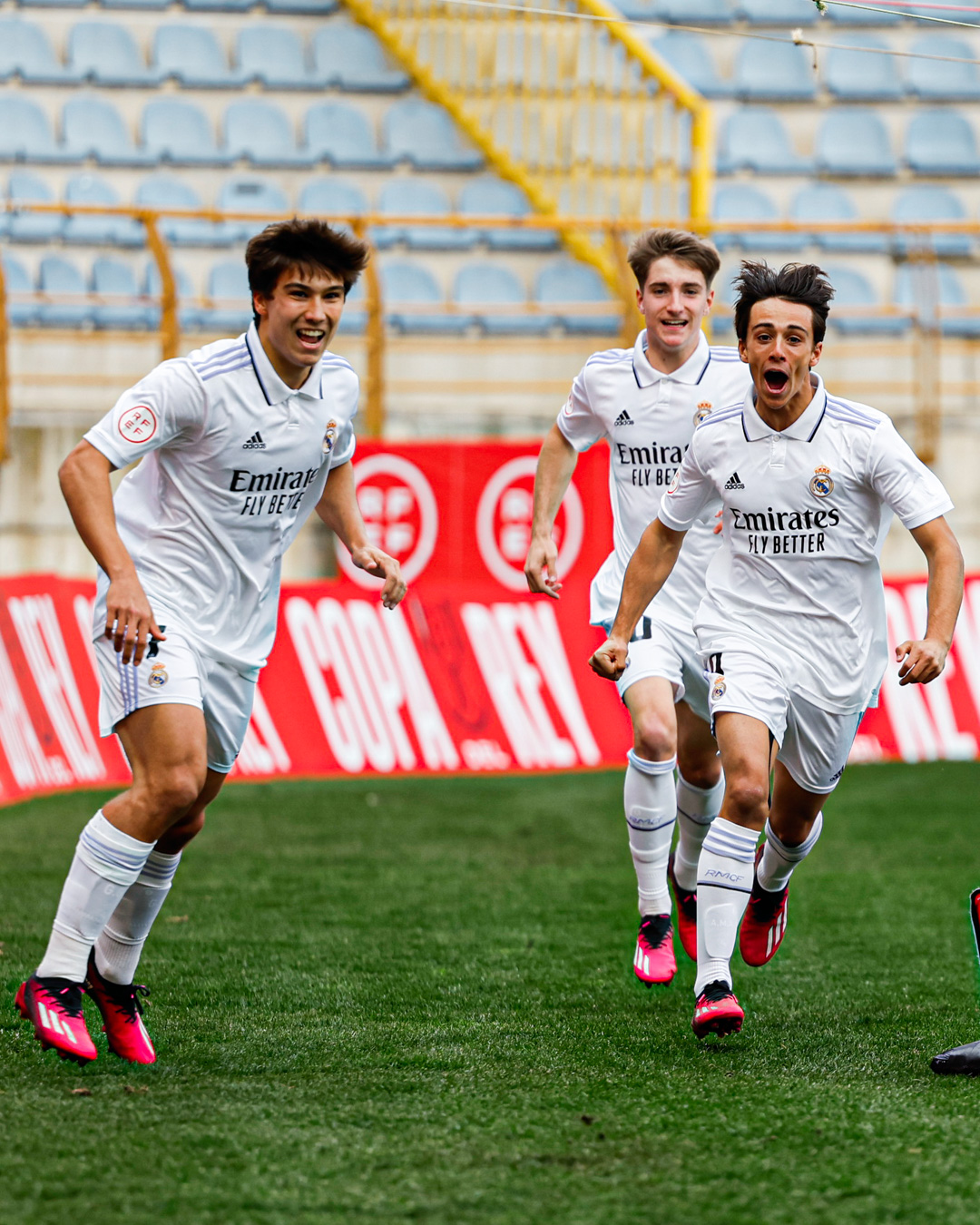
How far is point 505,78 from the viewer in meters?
15.6

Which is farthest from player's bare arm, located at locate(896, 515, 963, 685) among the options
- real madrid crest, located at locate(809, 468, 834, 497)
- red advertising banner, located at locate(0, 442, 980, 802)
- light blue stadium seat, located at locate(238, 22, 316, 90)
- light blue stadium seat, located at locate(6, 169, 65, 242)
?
light blue stadium seat, located at locate(238, 22, 316, 90)

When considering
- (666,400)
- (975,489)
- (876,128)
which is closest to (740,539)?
(666,400)

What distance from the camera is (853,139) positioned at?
1617cm

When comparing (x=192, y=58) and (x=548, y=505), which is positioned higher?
(x=192, y=58)

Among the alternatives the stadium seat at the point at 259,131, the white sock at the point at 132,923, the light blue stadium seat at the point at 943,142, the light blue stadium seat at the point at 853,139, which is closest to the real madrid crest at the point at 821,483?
the white sock at the point at 132,923

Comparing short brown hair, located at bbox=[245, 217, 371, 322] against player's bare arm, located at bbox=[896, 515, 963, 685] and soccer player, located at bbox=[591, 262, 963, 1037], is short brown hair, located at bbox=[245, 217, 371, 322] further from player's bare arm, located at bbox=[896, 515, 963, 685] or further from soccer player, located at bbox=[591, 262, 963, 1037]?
player's bare arm, located at bbox=[896, 515, 963, 685]

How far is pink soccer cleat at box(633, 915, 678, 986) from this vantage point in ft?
17.4

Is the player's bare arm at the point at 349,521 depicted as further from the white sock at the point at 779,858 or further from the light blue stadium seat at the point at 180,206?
the light blue stadium seat at the point at 180,206

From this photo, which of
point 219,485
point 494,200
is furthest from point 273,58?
point 219,485

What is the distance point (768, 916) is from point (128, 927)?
2.08m

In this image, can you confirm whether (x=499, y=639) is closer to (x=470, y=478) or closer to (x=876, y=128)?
(x=470, y=478)

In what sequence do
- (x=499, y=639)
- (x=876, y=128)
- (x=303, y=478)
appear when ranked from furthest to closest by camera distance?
(x=876, y=128), (x=499, y=639), (x=303, y=478)

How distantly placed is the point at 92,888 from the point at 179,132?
12592mm

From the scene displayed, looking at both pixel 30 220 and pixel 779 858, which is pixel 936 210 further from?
pixel 779 858
